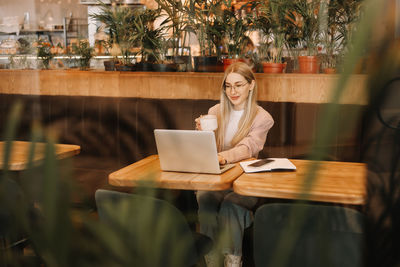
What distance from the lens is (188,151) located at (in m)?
2.16

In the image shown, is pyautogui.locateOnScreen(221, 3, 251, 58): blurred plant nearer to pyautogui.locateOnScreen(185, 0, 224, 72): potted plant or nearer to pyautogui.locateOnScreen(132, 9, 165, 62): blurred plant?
pyautogui.locateOnScreen(185, 0, 224, 72): potted plant

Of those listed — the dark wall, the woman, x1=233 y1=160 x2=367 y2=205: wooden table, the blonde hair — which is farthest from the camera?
the dark wall

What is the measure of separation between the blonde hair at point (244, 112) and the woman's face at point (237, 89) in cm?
2

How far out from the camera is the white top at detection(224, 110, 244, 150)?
9.09ft

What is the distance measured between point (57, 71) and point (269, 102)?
1.99 metres

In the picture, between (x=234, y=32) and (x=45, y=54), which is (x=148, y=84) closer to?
(x=234, y=32)

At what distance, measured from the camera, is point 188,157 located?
2.20 meters

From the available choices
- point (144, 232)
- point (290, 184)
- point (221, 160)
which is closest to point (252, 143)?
point (221, 160)

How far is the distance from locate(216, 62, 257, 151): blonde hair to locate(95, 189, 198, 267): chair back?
→ 2289mm

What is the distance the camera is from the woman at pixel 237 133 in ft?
8.07

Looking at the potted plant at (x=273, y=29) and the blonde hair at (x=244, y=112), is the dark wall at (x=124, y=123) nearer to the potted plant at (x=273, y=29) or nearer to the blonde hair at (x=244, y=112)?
the potted plant at (x=273, y=29)

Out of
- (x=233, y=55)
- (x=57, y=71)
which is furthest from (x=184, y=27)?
(x=57, y=71)

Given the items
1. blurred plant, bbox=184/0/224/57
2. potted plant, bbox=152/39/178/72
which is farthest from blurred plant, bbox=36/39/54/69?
blurred plant, bbox=184/0/224/57

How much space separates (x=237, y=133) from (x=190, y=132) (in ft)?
2.22
